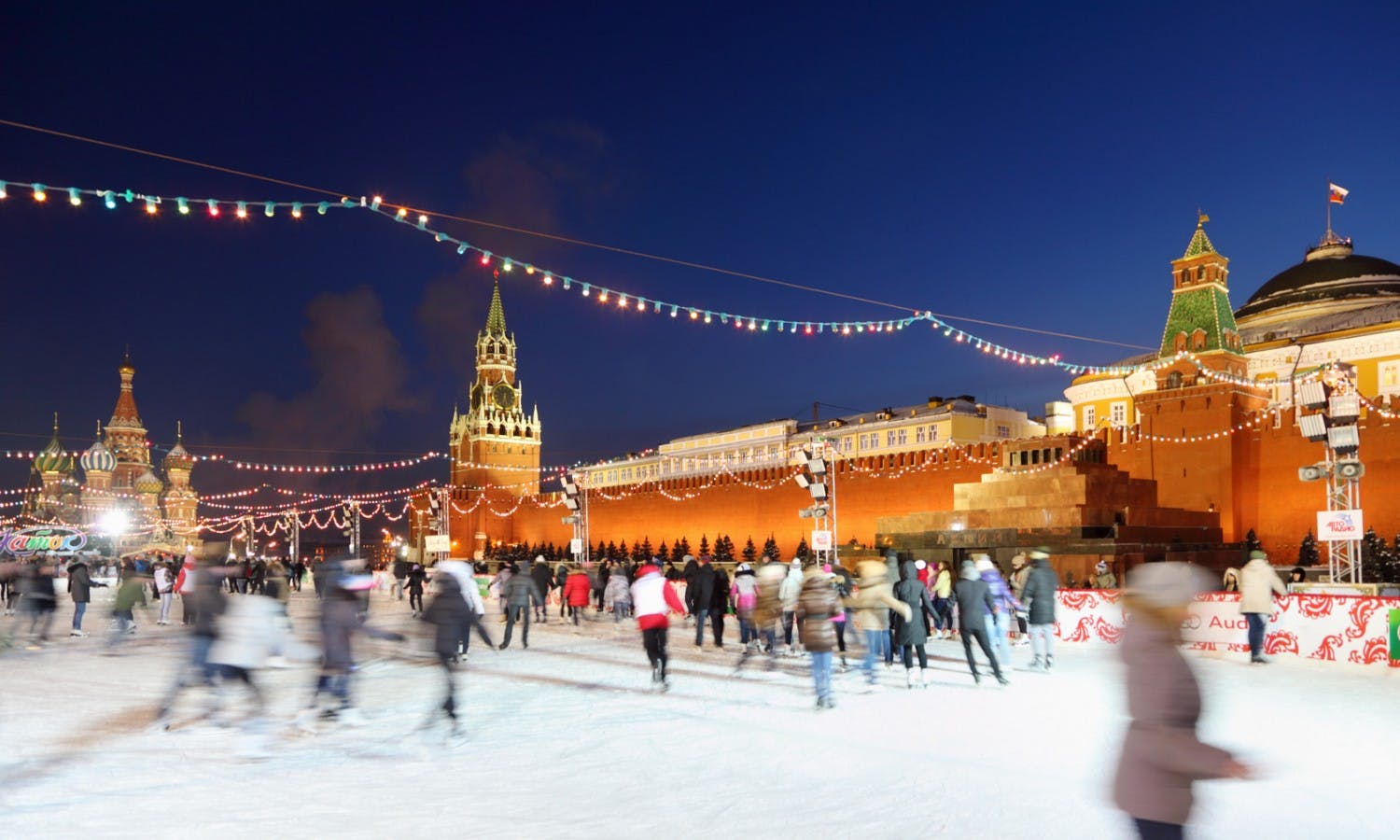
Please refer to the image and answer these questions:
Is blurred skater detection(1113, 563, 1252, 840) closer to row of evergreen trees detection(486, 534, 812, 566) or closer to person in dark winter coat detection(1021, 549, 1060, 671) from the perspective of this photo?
person in dark winter coat detection(1021, 549, 1060, 671)

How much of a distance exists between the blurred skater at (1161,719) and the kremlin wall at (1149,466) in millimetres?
16412

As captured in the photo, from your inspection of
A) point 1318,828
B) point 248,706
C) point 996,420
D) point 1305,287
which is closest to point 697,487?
point 996,420

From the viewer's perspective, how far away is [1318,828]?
428cm

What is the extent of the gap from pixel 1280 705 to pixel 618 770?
5.02 m

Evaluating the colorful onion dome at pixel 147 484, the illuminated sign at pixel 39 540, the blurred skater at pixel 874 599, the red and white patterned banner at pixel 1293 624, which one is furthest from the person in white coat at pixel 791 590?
the colorful onion dome at pixel 147 484

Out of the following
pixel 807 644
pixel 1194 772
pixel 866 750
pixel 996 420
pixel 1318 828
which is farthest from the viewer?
pixel 996 420

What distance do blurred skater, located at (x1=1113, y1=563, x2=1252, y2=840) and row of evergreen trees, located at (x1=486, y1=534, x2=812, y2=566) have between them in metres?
27.9

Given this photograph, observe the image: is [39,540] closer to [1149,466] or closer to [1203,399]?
[1149,466]

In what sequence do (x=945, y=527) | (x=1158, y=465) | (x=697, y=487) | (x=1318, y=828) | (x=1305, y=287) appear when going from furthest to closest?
(x=697, y=487), (x=1305, y=287), (x=1158, y=465), (x=945, y=527), (x=1318, y=828)

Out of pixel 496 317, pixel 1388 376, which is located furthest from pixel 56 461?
pixel 1388 376

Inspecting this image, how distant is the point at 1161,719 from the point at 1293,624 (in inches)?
349

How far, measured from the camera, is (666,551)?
40.8 m

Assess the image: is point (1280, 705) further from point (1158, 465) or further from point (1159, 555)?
point (1158, 465)

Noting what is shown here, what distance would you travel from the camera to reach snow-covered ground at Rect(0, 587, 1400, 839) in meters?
4.39
